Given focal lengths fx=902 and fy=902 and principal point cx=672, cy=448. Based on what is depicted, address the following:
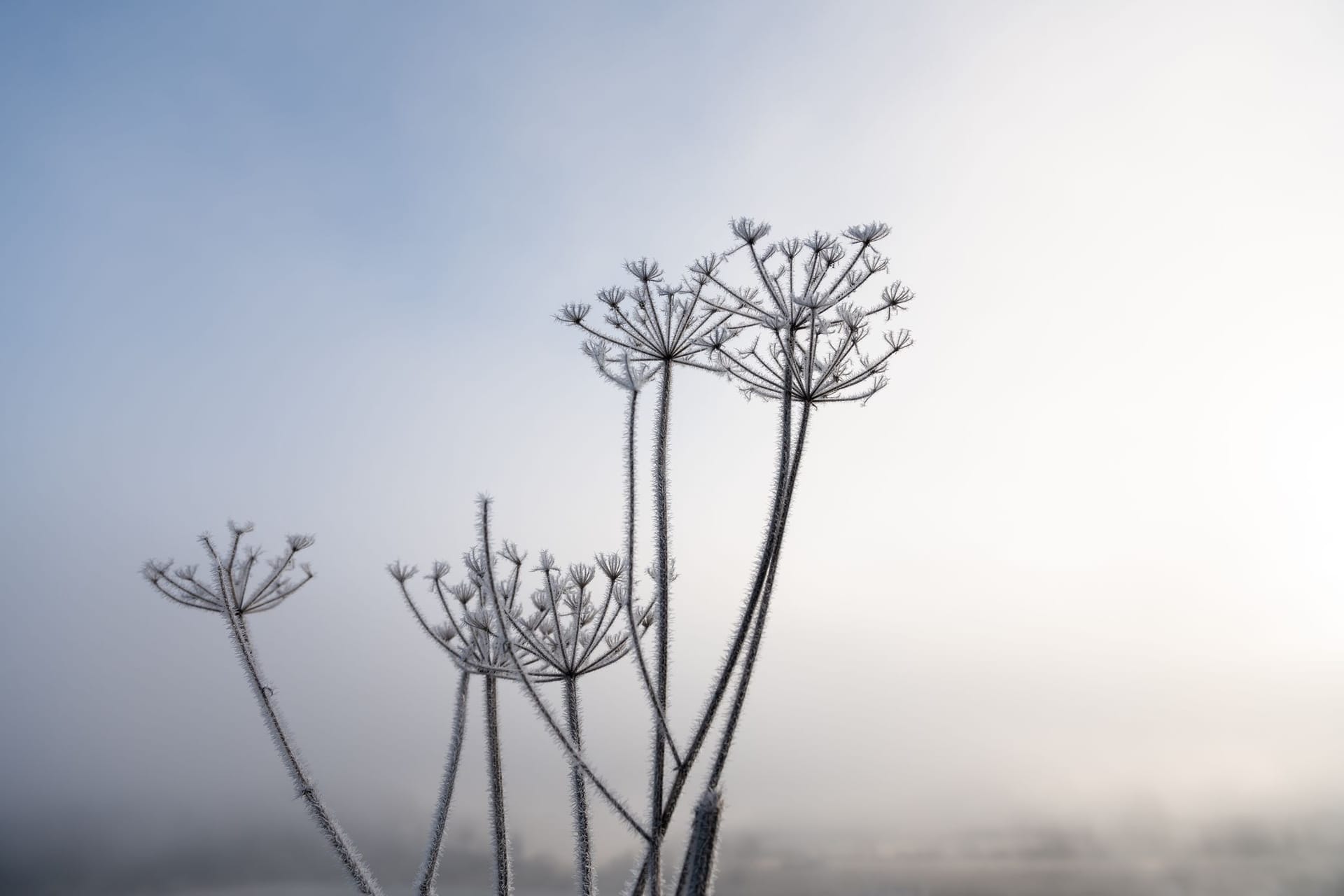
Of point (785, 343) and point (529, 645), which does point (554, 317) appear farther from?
point (529, 645)

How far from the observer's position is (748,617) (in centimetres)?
677

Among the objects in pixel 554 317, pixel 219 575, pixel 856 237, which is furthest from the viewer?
pixel 219 575

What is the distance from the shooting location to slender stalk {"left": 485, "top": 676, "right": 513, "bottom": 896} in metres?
9.13

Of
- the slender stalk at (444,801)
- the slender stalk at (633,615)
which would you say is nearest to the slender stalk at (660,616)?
the slender stalk at (633,615)

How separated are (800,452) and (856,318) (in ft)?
4.47

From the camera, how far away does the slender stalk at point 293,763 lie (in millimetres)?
9125

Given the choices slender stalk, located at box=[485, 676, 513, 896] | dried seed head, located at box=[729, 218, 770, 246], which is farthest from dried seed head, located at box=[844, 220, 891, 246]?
slender stalk, located at box=[485, 676, 513, 896]

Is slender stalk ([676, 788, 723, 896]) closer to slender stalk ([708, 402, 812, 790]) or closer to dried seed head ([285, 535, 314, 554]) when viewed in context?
slender stalk ([708, 402, 812, 790])

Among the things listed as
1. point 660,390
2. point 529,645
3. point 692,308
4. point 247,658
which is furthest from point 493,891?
point 692,308

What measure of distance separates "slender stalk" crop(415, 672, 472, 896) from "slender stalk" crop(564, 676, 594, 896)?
6.06ft

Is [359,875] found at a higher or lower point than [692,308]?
lower

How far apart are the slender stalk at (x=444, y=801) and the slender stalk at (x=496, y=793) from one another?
53 centimetres

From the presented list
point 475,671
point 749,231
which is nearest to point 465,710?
point 475,671

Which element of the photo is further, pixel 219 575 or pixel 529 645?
pixel 219 575
